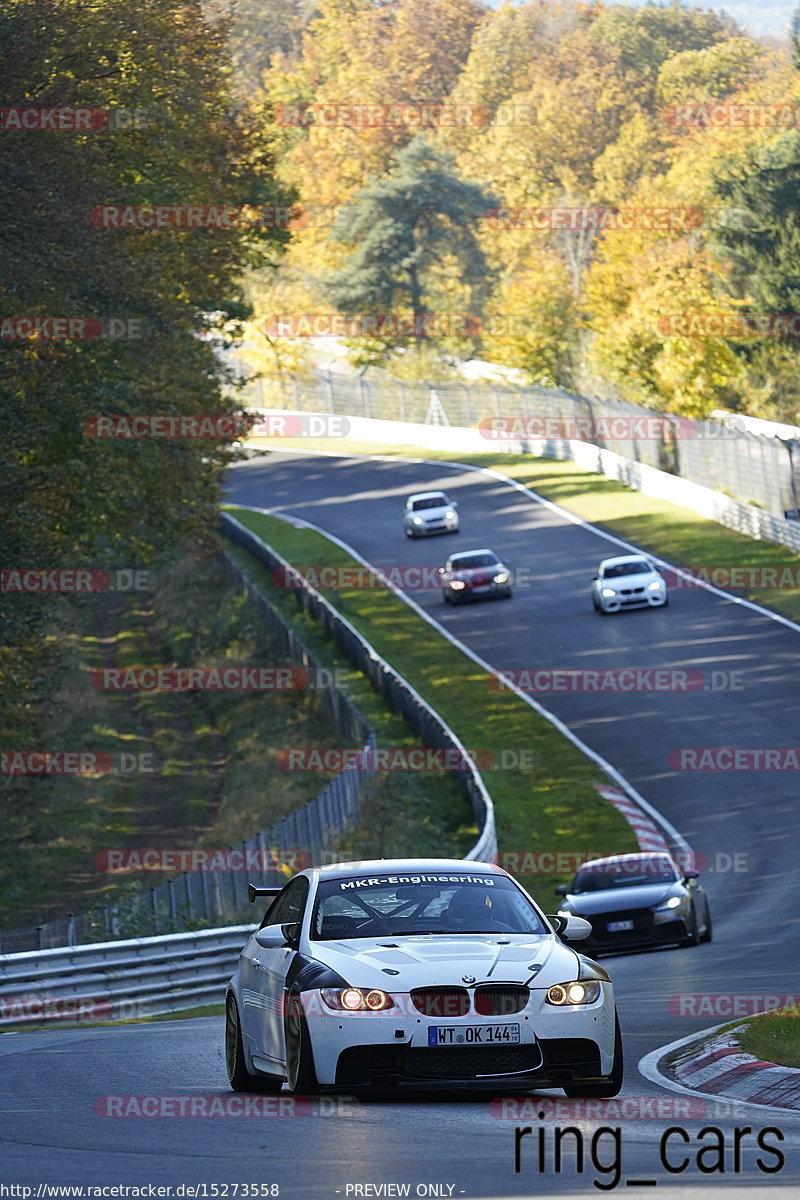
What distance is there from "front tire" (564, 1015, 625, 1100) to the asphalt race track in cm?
15

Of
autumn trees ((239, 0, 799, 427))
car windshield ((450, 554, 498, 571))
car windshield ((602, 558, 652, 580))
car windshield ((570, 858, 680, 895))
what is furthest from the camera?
autumn trees ((239, 0, 799, 427))

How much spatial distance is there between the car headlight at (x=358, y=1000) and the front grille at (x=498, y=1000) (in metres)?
0.44

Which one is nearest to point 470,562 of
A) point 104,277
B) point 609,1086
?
point 104,277

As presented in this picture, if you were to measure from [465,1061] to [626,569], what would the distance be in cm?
3712

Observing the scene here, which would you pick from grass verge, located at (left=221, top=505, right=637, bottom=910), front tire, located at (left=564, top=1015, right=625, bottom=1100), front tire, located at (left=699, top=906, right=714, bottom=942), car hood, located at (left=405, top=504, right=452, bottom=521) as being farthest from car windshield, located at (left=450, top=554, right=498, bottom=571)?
front tire, located at (left=564, top=1015, right=625, bottom=1100)

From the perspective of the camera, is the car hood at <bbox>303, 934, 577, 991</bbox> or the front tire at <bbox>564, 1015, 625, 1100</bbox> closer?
the car hood at <bbox>303, 934, 577, 991</bbox>

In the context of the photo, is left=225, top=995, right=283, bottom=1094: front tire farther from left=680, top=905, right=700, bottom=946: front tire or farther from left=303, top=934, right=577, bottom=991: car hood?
left=680, top=905, right=700, bottom=946: front tire

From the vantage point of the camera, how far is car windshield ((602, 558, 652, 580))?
4528 centimetres

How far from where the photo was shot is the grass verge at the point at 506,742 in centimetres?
2919

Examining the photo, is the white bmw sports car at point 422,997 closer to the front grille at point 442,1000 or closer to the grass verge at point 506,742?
the front grille at point 442,1000

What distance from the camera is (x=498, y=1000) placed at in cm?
894

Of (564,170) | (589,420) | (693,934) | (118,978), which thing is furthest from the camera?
(564,170)

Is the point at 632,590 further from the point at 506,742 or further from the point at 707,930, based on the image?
the point at 707,930

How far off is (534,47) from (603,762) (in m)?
136
